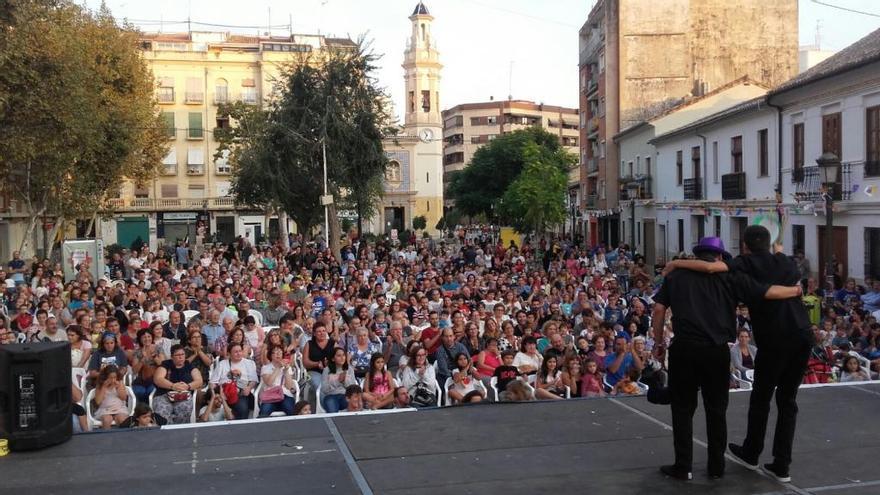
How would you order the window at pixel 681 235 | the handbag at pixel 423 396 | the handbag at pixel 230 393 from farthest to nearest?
the window at pixel 681 235 < the handbag at pixel 423 396 < the handbag at pixel 230 393

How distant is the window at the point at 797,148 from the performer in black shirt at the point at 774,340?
61.4 ft

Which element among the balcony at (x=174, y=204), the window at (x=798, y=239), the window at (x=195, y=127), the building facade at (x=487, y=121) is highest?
the building facade at (x=487, y=121)

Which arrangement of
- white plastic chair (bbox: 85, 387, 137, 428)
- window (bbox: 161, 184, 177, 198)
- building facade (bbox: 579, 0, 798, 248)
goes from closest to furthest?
1. white plastic chair (bbox: 85, 387, 137, 428)
2. building facade (bbox: 579, 0, 798, 248)
3. window (bbox: 161, 184, 177, 198)

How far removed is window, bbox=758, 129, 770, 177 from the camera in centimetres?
2518

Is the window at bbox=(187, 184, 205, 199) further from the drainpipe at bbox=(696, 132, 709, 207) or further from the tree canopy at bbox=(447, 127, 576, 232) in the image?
the drainpipe at bbox=(696, 132, 709, 207)

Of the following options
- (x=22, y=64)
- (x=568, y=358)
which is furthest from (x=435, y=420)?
(x=22, y=64)

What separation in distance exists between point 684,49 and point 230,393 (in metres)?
36.1

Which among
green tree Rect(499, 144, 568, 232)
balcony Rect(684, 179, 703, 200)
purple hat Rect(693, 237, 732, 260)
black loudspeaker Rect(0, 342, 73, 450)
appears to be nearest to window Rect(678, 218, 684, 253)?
balcony Rect(684, 179, 703, 200)

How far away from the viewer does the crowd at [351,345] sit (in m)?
9.08

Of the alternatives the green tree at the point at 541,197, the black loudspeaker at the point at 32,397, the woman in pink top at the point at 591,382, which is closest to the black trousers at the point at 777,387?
the woman in pink top at the point at 591,382

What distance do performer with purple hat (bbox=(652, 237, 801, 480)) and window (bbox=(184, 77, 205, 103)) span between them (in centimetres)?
5714

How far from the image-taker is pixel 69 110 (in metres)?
22.9

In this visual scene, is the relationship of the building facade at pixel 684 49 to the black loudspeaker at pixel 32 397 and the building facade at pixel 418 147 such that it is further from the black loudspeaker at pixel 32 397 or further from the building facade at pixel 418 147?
the black loudspeaker at pixel 32 397

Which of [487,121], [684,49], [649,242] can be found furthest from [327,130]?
[487,121]
